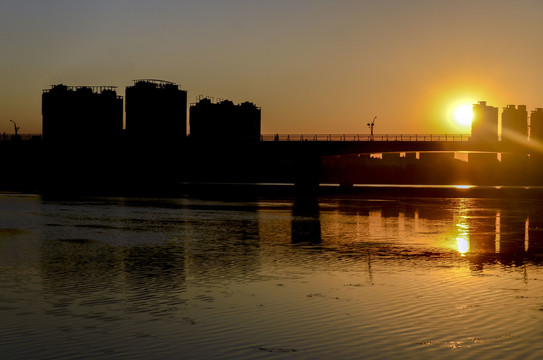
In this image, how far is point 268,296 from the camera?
18453 millimetres

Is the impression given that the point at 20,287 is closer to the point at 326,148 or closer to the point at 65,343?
the point at 65,343

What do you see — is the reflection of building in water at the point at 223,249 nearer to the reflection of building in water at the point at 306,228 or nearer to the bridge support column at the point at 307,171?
the reflection of building in water at the point at 306,228

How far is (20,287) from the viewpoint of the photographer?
19.4 metres

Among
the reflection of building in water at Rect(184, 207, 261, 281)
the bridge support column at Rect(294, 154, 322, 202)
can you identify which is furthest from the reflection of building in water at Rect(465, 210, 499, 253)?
the bridge support column at Rect(294, 154, 322, 202)

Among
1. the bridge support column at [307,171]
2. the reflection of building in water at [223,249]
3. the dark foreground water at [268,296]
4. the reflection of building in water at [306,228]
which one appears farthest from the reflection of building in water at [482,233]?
the bridge support column at [307,171]

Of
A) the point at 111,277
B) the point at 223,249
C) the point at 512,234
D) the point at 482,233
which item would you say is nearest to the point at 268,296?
the point at 111,277

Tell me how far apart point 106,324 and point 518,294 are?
35.7 feet

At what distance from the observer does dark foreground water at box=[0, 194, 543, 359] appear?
12.9 metres

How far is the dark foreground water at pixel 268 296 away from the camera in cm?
1294

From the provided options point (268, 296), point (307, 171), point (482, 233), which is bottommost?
point (482, 233)

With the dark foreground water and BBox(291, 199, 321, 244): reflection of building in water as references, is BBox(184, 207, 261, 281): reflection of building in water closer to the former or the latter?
the dark foreground water

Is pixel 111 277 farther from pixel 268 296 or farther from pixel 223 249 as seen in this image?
pixel 223 249

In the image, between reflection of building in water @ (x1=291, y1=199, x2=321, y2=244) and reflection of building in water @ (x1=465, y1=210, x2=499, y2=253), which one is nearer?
reflection of building in water @ (x1=465, y1=210, x2=499, y2=253)

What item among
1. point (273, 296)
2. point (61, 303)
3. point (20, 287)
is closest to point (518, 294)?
point (273, 296)
